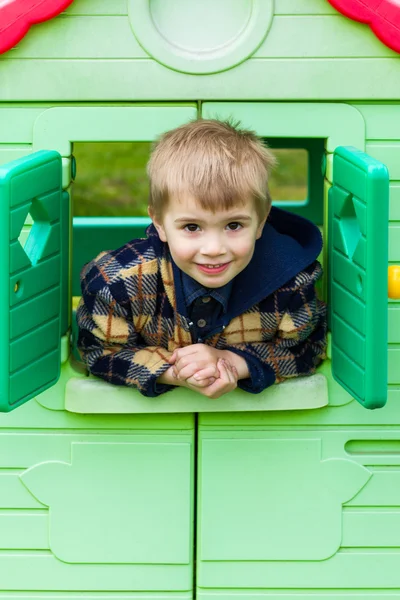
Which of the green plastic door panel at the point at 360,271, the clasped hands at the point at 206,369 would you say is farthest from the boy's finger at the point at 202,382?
the green plastic door panel at the point at 360,271

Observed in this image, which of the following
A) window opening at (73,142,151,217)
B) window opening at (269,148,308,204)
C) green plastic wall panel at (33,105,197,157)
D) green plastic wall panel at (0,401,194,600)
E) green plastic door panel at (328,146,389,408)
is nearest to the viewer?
green plastic door panel at (328,146,389,408)

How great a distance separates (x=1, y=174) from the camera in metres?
1.72

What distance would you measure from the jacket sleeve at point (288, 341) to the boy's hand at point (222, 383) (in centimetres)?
5

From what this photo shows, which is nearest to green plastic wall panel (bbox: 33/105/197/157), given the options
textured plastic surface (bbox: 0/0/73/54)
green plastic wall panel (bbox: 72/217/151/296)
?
textured plastic surface (bbox: 0/0/73/54)

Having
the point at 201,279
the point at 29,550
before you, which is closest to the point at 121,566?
the point at 29,550

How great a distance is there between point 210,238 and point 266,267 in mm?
200

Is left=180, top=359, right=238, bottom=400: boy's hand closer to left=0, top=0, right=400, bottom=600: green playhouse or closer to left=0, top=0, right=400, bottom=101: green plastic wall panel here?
left=0, top=0, right=400, bottom=600: green playhouse

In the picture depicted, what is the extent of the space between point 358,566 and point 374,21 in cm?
110

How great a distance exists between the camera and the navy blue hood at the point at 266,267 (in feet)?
6.49

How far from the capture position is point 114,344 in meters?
2.00

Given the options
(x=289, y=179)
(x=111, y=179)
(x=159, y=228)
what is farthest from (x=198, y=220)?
(x=289, y=179)

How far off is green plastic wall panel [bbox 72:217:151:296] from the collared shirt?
135 centimetres

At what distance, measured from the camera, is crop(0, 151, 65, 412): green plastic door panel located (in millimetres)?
1767

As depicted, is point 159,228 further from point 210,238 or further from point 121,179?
point 121,179
